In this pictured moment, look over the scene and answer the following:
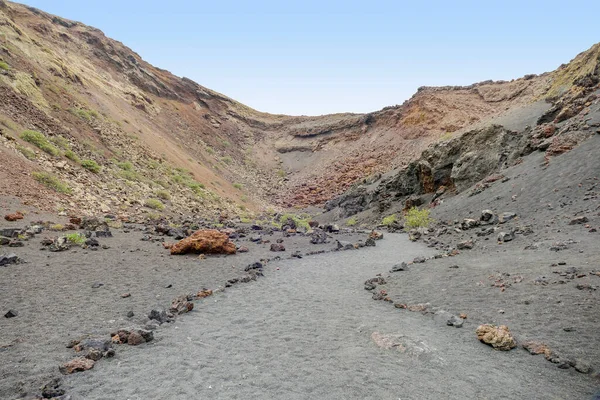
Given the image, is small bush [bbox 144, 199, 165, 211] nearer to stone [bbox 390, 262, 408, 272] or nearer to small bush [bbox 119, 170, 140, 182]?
small bush [bbox 119, 170, 140, 182]

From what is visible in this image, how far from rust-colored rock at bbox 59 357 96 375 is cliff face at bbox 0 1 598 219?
13.1 m

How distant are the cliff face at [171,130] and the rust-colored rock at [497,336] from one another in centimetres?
1655

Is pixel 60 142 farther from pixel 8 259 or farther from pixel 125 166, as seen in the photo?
pixel 8 259

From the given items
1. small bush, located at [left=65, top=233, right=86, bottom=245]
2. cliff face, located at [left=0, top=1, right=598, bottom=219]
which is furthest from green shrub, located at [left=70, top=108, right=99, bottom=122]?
small bush, located at [left=65, top=233, right=86, bottom=245]

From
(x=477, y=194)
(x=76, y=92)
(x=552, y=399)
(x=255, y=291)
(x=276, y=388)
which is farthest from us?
(x=76, y=92)

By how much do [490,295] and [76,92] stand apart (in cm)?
3461

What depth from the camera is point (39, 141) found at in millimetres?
18844

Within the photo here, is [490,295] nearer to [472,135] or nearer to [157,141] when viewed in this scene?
[472,135]

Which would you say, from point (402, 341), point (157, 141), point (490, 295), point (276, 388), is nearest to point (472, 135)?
point (490, 295)

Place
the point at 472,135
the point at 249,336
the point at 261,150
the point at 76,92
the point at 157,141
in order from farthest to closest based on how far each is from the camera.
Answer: the point at 261,150
the point at 157,141
the point at 76,92
the point at 472,135
the point at 249,336

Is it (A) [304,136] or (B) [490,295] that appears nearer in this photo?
(B) [490,295]

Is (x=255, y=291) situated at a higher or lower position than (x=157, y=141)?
lower

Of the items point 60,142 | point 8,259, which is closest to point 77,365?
point 8,259

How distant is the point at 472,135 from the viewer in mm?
25375
